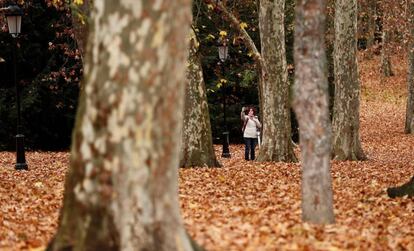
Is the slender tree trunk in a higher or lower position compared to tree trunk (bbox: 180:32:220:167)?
higher

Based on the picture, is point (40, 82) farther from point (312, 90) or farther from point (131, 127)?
point (131, 127)

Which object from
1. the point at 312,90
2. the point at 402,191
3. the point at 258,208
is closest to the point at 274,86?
the point at 402,191

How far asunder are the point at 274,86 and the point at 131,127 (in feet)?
50.2

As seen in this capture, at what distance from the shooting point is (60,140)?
28562 mm

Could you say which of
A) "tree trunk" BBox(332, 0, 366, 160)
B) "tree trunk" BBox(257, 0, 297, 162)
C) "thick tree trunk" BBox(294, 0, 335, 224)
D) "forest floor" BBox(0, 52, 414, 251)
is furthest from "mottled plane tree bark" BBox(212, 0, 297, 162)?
"thick tree trunk" BBox(294, 0, 335, 224)

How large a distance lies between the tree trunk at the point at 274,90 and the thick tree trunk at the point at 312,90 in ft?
37.8

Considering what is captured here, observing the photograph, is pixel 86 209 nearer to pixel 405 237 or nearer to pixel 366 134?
pixel 405 237

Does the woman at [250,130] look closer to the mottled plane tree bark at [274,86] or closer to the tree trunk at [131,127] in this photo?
the mottled plane tree bark at [274,86]

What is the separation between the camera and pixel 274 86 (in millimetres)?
20000

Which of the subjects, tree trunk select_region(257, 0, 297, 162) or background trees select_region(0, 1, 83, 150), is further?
background trees select_region(0, 1, 83, 150)

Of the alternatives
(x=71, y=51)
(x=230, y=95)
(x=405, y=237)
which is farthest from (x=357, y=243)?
(x=230, y=95)

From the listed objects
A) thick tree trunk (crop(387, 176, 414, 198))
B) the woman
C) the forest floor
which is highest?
the woman

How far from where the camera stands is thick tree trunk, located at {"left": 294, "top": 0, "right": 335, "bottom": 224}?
7.78m

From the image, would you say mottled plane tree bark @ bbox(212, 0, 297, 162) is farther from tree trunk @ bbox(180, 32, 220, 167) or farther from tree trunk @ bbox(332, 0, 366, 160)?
tree trunk @ bbox(180, 32, 220, 167)
